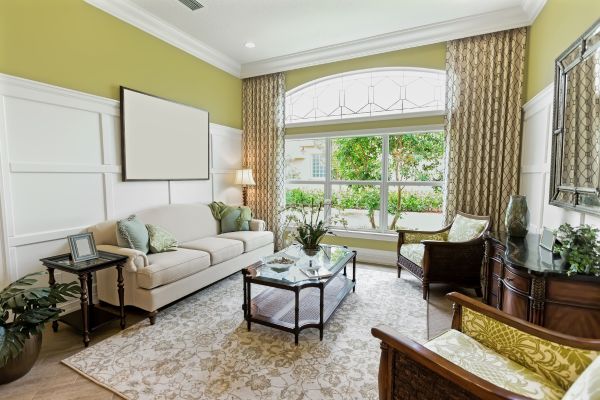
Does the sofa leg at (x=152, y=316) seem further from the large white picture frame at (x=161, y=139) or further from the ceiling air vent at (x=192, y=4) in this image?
the ceiling air vent at (x=192, y=4)

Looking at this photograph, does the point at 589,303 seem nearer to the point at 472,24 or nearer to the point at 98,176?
the point at 472,24

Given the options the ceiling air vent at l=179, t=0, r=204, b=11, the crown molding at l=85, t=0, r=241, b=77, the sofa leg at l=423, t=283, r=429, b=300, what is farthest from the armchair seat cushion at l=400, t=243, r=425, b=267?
the crown molding at l=85, t=0, r=241, b=77

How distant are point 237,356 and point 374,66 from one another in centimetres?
404

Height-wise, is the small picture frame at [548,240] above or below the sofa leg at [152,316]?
above

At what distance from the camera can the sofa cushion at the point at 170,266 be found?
259 centimetres

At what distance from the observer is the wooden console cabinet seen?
1.53 meters

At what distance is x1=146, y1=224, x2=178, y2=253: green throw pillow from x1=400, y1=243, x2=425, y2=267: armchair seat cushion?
2.71 m

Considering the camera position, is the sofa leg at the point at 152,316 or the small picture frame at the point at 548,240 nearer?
the small picture frame at the point at 548,240

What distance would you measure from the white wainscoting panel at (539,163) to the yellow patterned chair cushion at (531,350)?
138 cm

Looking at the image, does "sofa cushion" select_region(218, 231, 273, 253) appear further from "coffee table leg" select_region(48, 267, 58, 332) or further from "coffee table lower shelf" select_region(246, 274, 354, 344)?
"coffee table leg" select_region(48, 267, 58, 332)

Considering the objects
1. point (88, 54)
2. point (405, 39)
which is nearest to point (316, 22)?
point (405, 39)

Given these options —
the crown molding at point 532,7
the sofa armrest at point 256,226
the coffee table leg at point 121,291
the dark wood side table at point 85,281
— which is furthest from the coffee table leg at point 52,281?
the crown molding at point 532,7

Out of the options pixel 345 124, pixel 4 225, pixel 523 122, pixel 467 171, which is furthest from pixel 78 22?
pixel 523 122

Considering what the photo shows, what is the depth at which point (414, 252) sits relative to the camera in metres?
3.40
